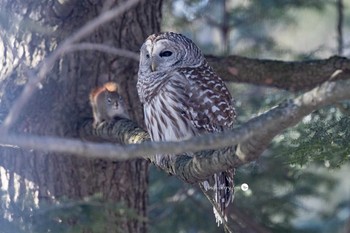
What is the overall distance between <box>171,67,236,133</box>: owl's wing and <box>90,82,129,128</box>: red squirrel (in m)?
0.38

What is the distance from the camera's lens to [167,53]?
17.9 feet

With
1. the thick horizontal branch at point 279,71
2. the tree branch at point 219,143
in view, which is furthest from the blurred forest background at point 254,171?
the tree branch at point 219,143

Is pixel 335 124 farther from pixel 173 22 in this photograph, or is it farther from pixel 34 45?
pixel 173 22

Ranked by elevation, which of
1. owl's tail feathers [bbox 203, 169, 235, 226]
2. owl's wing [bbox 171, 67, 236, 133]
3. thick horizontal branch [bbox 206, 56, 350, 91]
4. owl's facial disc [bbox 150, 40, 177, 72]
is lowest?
owl's tail feathers [bbox 203, 169, 235, 226]

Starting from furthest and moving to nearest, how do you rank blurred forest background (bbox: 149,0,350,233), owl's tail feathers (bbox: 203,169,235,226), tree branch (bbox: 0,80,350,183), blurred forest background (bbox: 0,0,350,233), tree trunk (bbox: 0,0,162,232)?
1. blurred forest background (bbox: 149,0,350,233)
2. blurred forest background (bbox: 0,0,350,233)
3. tree trunk (bbox: 0,0,162,232)
4. owl's tail feathers (bbox: 203,169,235,226)
5. tree branch (bbox: 0,80,350,183)

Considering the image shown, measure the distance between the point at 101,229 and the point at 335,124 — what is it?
1.30m

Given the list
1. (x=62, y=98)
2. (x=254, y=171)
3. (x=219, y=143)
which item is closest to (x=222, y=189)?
(x=62, y=98)

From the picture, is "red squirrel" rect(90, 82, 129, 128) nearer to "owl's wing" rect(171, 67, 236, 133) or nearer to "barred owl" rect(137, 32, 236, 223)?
"barred owl" rect(137, 32, 236, 223)

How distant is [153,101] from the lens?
534 centimetres

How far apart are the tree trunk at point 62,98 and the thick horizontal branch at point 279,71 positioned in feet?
1.98

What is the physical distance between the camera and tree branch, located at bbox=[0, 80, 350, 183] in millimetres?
2605

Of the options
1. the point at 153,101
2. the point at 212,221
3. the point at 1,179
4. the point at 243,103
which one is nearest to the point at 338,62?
the point at 153,101

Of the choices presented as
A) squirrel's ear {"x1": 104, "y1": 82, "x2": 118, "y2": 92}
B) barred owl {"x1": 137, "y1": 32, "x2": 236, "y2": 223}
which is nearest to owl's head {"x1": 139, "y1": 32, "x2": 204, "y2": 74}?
barred owl {"x1": 137, "y1": 32, "x2": 236, "y2": 223}

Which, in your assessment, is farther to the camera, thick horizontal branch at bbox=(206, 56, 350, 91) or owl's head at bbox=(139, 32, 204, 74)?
owl's head at bbox=(139, 32, 204, 74)
